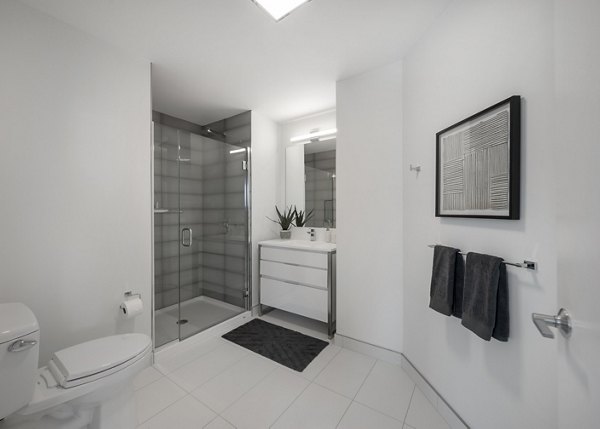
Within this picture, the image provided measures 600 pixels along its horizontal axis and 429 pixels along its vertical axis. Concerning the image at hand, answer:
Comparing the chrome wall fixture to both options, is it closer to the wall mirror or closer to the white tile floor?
the white tile floor

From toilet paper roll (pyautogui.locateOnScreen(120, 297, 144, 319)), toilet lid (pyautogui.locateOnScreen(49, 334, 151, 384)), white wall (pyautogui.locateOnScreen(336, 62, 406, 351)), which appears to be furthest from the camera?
white wall (pyautogui.locateOnScreen(336, 62, 406, 351))

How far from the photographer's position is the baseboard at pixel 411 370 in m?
1.35

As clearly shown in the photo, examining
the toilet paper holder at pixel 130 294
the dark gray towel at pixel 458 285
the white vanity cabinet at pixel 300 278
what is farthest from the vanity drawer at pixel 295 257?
the toilet paper holder at pixel 130 294

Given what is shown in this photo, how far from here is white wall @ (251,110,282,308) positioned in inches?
113

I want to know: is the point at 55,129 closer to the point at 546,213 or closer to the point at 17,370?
the point at 17,370

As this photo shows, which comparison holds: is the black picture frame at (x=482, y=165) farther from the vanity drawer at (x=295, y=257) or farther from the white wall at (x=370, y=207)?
the vanity drawer at (x=295, y=257)

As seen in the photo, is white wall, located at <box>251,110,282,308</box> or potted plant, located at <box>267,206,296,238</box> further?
potted plant, located at <box>267,206,296,238</box>

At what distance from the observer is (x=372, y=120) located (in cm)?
202

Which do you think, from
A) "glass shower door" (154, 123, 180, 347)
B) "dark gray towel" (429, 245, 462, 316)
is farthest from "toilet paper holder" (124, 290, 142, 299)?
"dark gray towel" (429, 245, 462, 316)

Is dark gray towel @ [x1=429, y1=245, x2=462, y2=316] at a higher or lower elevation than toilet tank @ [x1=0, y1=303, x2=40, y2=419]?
higher

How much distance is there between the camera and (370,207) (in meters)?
2.03

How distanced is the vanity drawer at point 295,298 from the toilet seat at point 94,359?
1399 mm

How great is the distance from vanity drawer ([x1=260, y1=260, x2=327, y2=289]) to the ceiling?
1.84m

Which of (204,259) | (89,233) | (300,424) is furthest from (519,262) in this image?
(204,259)
